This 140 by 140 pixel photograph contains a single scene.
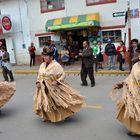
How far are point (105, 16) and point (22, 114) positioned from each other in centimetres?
1123

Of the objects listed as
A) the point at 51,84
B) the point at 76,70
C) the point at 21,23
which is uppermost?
the point at 21,23

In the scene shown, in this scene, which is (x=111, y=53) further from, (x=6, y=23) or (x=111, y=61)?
(x=6, y=23)

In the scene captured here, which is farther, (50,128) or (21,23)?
(21,23)

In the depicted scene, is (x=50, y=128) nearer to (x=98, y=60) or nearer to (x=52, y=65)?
(x=52, y=65)

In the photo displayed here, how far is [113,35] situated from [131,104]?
12800mm

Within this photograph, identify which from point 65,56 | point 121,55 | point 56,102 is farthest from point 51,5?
point 56,102

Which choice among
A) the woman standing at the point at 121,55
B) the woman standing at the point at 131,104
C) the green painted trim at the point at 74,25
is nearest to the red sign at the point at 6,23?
the green painted trim at the point at 74,25

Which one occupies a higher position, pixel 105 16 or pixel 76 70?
pixel 105 16

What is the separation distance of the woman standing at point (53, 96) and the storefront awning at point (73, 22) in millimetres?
10769

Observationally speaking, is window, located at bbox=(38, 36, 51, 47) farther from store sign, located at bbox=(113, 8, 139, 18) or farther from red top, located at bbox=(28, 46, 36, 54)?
store sign, located at bbox=(113, 8, 139, 18)

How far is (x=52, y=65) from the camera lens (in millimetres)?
6922

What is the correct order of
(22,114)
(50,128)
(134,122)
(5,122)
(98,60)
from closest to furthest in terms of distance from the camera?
(134,122) < (50,128) < (5,122) < (22,114) < (98,60)

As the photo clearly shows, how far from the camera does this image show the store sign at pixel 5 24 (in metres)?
21.0

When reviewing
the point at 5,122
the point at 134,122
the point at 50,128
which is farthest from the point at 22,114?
the point at 134,122
